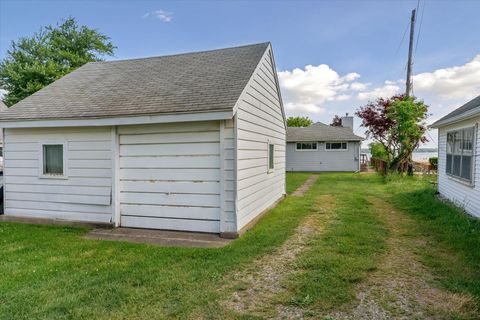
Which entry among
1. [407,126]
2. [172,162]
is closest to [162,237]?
[172,162]

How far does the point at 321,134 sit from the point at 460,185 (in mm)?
16171

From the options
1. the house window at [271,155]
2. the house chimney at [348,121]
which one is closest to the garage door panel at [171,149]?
the house window at [271,155]

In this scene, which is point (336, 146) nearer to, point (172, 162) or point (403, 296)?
point (172, 162)

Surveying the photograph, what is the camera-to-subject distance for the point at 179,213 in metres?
6.10

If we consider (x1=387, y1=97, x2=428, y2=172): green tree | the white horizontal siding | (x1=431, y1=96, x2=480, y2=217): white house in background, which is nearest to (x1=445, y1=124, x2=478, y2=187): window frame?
(x1=431, y1=96, x2=480, y2=217): white house in background

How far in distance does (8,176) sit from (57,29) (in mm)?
19230

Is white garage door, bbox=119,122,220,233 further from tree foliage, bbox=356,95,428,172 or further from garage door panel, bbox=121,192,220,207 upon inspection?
tree foliage, bbox=356,95,428,172

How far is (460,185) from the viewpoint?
8.20 meters

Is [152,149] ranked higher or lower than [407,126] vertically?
lower

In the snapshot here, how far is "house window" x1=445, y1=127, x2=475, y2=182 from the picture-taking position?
24.9 ft

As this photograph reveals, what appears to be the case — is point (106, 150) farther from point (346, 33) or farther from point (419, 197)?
point (346, 33)

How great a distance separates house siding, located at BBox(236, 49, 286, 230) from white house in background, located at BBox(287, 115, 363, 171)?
1444cm

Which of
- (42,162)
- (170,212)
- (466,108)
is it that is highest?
(466,108)

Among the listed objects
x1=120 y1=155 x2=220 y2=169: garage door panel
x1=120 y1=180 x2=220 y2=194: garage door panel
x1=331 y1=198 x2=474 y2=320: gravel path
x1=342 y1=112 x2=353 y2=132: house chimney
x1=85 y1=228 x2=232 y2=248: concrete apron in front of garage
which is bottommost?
x1=85 y1=228 x2=232 y2=248: concrete apron in front of garage
